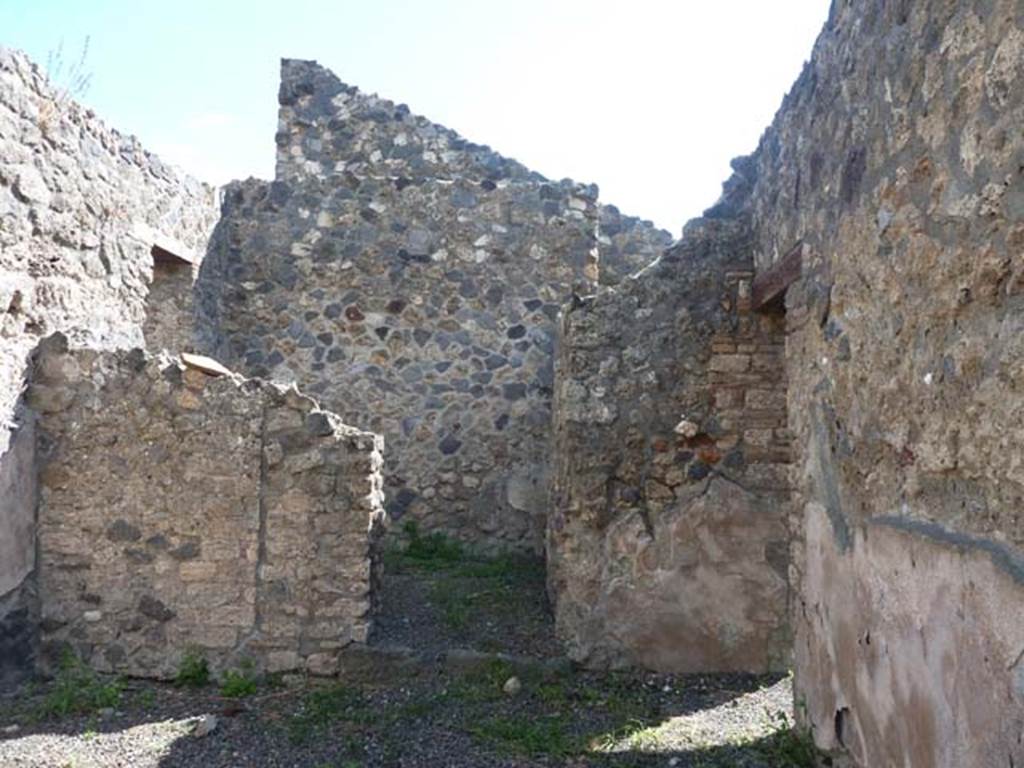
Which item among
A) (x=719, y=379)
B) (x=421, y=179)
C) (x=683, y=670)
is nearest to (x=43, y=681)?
(x=683, y=670)

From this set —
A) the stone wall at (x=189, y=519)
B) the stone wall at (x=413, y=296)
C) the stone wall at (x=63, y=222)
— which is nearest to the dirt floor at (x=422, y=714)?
the stone wall at (x=189, y=519)

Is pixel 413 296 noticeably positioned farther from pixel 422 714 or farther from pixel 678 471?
pixel 422 714

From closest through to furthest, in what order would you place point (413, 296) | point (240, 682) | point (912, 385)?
point (912, 385) < point (240, 682) < point (413, 296)

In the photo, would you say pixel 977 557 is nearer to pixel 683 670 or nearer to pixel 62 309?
pixel 683 670

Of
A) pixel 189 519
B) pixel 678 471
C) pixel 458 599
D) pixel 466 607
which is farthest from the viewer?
pixel 458 599

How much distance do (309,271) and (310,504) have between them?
3.34 metres

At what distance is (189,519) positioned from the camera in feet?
14.1

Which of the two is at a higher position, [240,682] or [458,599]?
[458,599]

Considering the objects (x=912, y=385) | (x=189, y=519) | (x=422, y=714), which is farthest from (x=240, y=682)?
(x=912, y=385)

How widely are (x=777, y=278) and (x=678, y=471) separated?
1199 mm

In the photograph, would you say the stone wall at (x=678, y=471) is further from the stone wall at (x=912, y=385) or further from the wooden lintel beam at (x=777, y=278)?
the stone wall at (x=912, y=385)

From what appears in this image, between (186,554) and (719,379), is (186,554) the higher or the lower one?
the lower one

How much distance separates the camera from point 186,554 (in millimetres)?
4301

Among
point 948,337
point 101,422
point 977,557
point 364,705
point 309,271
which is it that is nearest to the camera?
point 977,557
